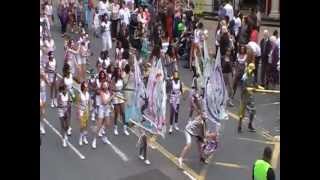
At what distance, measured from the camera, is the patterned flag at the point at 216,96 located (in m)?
11.8

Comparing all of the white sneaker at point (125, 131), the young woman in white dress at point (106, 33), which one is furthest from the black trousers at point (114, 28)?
the white sneaker at point (125, 131)

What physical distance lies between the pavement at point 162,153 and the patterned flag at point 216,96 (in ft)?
0.63

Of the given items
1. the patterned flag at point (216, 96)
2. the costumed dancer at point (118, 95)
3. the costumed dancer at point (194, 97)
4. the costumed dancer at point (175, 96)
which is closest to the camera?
the patterned flag at point (216, 96)

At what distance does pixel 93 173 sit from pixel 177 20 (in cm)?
304

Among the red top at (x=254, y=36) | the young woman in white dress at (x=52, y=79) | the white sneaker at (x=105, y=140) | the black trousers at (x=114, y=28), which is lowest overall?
the white sneaker at (x=105, y=140)

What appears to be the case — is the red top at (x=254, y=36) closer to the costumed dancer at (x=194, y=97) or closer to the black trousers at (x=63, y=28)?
the costumed dancer at (x=194, y=97)

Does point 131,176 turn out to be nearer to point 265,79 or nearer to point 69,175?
point 69,175

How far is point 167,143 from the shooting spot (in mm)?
12102

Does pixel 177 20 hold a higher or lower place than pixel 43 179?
higher

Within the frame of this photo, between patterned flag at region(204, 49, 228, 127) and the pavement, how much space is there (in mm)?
192

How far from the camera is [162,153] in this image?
39.5 ft

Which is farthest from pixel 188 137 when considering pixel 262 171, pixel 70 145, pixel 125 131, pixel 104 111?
pixel 70 145
